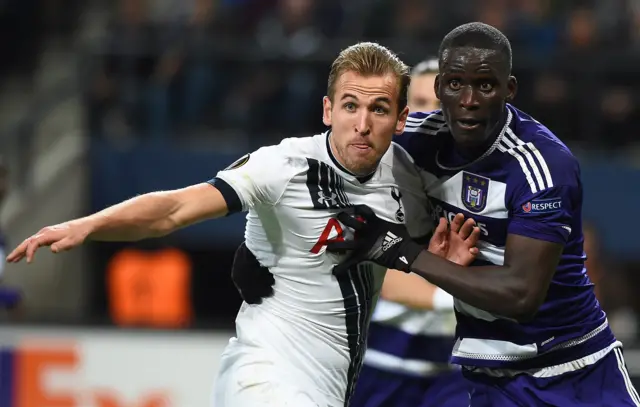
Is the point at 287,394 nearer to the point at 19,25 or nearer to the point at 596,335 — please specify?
the point at 596,335

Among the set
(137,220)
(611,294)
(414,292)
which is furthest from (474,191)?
(611,294)

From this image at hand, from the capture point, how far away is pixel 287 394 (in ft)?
14.2

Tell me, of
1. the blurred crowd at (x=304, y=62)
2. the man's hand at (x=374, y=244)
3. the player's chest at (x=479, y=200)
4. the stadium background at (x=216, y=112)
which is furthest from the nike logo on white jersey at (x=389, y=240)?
the blurred crowd at (x=304, y=62)

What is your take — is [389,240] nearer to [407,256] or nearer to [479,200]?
[407,256]

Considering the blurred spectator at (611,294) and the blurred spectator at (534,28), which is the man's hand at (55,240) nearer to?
the blurred spectator at (611,294)

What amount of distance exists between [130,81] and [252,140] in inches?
49.8

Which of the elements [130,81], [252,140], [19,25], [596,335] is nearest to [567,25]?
[252,140]

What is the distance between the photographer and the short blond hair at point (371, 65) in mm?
4359

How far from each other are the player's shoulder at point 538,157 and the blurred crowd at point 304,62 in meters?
5.99

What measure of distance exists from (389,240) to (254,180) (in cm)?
53

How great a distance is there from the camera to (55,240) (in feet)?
12.2

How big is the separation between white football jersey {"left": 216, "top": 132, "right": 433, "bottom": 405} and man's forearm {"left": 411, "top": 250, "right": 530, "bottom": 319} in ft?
1.19

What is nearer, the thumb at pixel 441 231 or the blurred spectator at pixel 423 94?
the thumb at pixel 441 231

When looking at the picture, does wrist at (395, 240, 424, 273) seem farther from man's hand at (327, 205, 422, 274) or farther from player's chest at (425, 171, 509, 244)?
player's chest at (425, 171, 509, 244)
